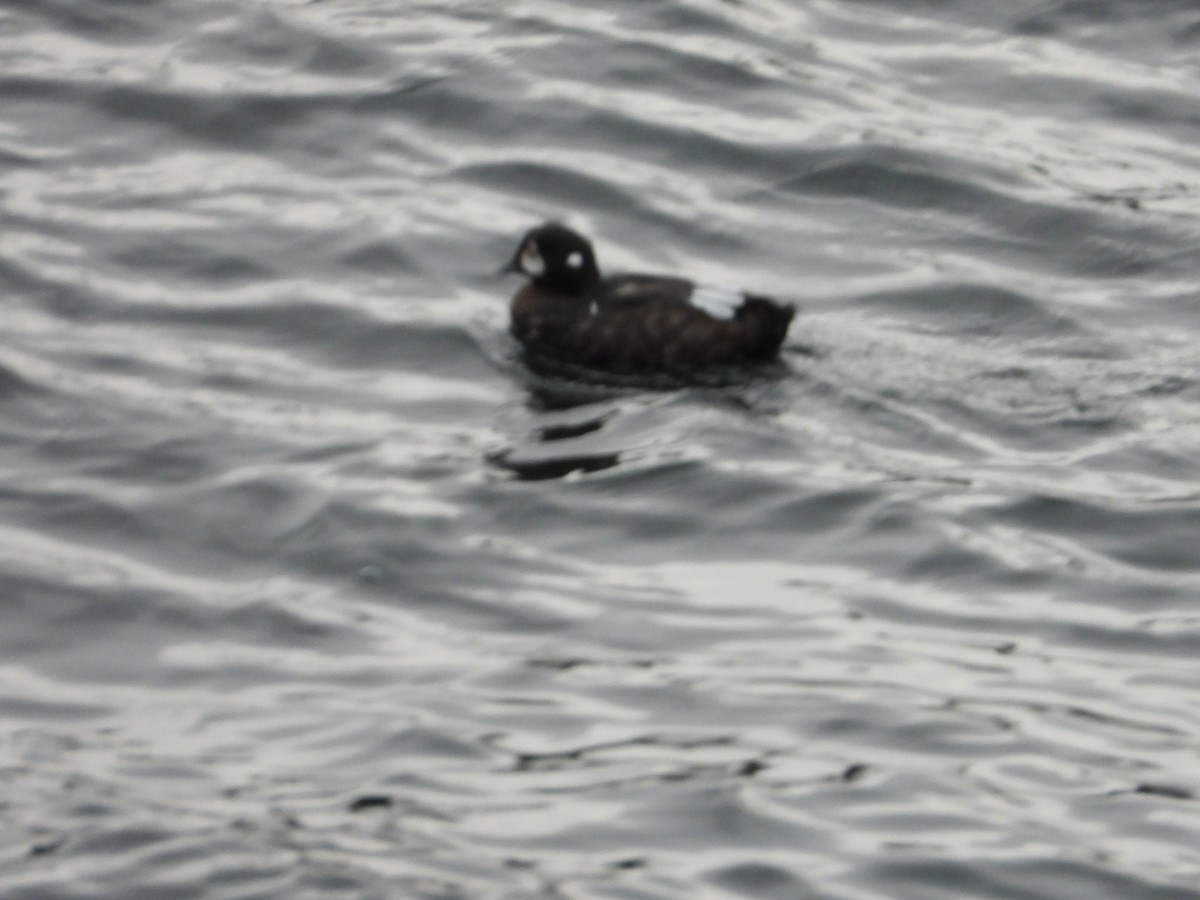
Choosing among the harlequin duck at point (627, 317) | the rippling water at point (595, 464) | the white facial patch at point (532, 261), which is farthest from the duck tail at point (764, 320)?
the white facial patch at point (532, 261)

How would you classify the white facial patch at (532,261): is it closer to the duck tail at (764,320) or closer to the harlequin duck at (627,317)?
the harlequin duck at (627,317)

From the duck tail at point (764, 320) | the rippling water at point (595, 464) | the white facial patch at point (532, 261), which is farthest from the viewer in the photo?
the white facial patch at point (532, 261)

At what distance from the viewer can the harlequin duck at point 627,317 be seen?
1158cm

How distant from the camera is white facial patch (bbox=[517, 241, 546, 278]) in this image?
12242 millimetres

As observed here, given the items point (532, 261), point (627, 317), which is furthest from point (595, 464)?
point (532, 261)

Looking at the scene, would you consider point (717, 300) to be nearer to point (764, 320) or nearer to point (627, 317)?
point (764, 320)

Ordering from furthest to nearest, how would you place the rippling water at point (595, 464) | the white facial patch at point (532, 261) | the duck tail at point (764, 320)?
the white facial patch at point (532, 261), the duck tail at point (764, 320), the rippling water at point (595, 464)

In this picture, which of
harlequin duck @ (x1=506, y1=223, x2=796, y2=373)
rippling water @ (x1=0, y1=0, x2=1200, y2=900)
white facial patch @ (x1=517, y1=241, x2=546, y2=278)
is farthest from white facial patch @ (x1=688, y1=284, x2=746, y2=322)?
white facial patch @ (x1=517, y1=241, x2=546, y2=278)

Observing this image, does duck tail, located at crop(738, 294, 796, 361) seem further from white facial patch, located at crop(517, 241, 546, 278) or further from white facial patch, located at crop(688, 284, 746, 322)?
white facial patch, located at crop(517, 241, 546, 278)

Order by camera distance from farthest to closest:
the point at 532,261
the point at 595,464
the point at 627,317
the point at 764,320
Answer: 1. the point at 532,261
2. the point at 627,317
3. the point at 764,320
4. the point at 595,464

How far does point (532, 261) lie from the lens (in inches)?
484

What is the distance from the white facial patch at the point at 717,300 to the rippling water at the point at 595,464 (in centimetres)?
36

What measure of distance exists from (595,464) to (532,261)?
1.97 m

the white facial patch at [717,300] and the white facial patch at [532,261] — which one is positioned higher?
the white facial patch at [532,261]
